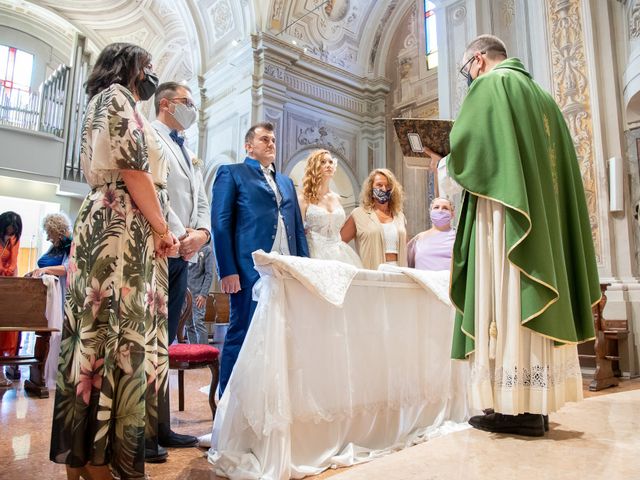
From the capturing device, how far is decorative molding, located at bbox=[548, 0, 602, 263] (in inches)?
196

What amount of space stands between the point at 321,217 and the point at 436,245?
0.89 m

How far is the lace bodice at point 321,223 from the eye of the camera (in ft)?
10.7

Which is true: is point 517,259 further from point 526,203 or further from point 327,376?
point 327,376

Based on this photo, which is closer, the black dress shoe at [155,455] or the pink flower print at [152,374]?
the pink flower print at [152,374]

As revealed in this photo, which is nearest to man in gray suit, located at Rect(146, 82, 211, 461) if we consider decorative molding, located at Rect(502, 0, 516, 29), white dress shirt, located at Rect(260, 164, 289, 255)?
white dress shirt, located at Rect(260, 164, 289, 255)

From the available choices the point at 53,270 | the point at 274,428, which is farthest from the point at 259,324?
the point at 53,270

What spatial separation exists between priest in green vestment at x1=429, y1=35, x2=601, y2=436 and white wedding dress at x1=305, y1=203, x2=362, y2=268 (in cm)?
128

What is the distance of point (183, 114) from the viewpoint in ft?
8.41

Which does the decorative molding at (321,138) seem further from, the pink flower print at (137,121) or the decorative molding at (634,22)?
the pink flower print at (137,121)

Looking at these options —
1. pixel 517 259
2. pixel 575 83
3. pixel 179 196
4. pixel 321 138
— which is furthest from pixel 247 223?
pixel 321 138

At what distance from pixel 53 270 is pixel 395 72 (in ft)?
24.2

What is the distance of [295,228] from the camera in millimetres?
2859

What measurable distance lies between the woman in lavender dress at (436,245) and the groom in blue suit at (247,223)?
3.49ft

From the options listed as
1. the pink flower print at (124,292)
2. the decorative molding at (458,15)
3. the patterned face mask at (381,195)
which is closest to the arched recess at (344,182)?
the decorative molding at (458,15)
